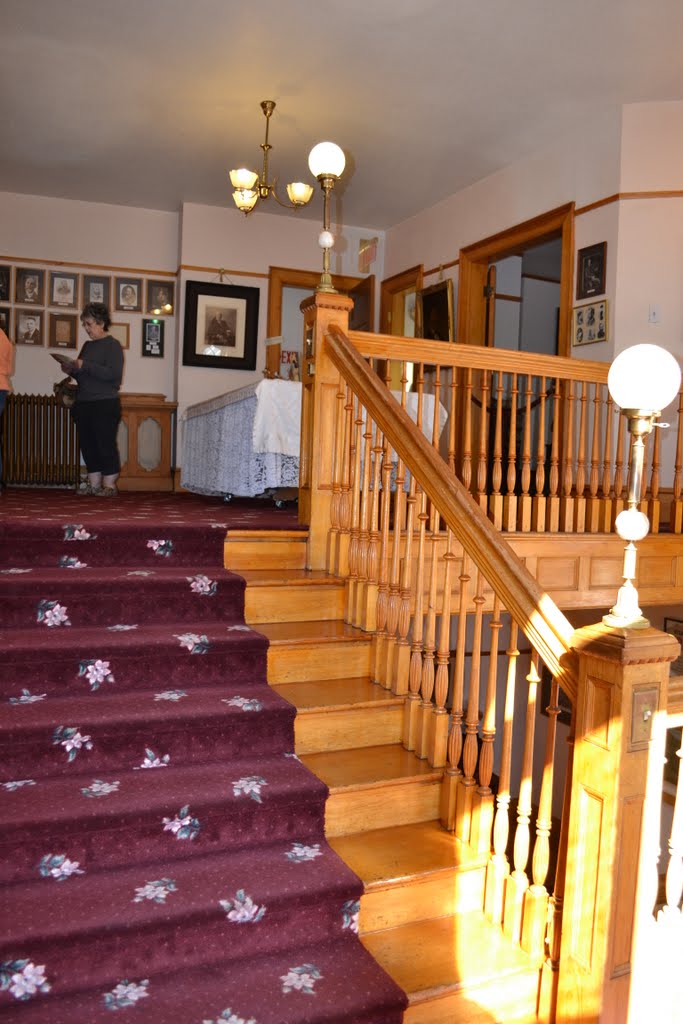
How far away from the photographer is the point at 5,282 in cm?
779

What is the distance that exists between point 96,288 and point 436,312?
3311 millimetres

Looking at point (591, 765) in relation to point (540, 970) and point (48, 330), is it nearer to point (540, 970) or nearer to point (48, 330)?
point (540, 970)

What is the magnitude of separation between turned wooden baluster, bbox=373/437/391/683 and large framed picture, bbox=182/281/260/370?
5.05 m

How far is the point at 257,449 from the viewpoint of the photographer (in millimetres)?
4953

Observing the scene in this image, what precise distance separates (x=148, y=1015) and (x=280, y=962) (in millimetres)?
407

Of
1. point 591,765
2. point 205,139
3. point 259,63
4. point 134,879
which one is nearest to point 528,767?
point 591,765

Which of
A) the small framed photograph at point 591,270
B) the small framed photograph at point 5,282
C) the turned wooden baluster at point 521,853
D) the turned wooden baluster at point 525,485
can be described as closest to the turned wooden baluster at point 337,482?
the turned wooden baluster at point 525,485

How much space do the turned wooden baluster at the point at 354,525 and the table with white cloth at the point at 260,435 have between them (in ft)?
3.30

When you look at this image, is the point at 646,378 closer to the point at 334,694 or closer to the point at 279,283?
the point at 334,694

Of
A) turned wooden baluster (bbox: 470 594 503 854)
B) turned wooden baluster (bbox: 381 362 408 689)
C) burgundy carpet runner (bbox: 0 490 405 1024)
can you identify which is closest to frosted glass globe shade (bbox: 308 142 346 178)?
turned wooden baluster (bbox: 381 362 408 689)

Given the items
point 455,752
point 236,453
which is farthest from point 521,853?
point 236,453

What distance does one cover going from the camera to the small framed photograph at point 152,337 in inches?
323

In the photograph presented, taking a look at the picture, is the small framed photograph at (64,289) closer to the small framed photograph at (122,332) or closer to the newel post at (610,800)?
the small framed photograph at (122,332)

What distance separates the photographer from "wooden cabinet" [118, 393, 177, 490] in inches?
313
